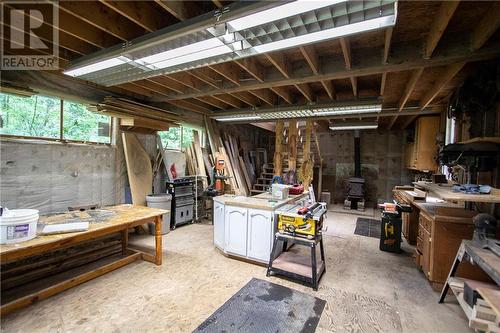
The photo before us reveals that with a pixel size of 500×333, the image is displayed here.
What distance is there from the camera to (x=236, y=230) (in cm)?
349

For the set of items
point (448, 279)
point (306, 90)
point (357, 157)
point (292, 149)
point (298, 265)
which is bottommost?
point (298, 265)

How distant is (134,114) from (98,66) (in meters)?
1.35

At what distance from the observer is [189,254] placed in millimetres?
3684

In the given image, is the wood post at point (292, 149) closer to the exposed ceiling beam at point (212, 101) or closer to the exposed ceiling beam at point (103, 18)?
the exposed ceiling beam at point (212, 101)

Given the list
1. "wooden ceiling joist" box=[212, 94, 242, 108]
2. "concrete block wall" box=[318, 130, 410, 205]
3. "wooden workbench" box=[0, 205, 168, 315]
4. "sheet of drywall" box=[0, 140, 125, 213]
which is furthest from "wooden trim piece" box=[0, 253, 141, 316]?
"concrete block wall" box=[318, 130, 410, 205]

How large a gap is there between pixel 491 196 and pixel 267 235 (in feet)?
8.06

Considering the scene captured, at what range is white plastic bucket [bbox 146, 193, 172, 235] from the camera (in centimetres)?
455

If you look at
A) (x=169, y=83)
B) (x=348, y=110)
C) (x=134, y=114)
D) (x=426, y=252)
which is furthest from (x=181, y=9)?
(x=426, y=252)

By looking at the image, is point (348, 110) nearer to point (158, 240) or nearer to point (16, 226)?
point (158, 240)

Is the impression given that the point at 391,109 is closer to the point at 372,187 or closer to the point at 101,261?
the point at 372,187

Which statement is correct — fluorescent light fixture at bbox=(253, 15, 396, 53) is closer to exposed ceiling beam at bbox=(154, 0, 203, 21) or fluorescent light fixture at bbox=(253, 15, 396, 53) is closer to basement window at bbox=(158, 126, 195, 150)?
exposed ceiling beam at bbox=(154, 0, 203, 21)

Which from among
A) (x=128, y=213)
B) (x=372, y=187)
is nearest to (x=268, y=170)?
(x=372, y=187)

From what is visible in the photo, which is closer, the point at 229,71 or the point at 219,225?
the point at 229,71

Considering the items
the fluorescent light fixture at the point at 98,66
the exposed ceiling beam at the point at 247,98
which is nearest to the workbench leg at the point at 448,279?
the exposed ceiling beam at the point at 247,98
